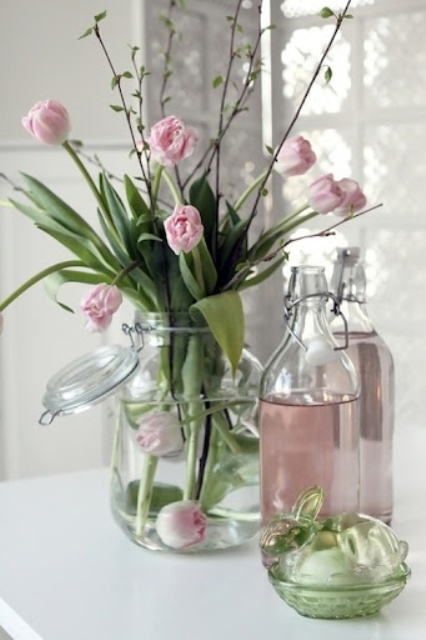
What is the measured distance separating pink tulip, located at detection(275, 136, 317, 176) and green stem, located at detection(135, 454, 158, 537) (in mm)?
333

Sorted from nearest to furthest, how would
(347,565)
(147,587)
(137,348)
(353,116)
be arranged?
1. (347,565)
2. (147,587)
3. (137,348)
4. (353,116)

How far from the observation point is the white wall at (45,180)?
2359 millimetres

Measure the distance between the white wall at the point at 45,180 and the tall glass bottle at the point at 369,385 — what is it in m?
1.39

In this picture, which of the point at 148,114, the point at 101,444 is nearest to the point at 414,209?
the point at 148,114

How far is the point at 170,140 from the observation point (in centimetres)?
97

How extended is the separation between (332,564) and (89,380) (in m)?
0.33

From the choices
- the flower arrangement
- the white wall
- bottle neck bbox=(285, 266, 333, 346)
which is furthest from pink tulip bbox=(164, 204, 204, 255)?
the white wall

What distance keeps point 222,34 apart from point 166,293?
202cm

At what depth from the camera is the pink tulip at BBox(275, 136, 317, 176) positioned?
1018mm

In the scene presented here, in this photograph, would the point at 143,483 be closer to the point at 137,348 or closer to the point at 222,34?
the point at 137,348

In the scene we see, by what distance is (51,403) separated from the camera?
1.03 meters

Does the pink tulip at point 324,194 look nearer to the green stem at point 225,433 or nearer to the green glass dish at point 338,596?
the green stem at point 225,433

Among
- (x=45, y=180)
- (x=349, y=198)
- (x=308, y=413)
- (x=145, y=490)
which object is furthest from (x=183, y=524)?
(x=45, y=180)

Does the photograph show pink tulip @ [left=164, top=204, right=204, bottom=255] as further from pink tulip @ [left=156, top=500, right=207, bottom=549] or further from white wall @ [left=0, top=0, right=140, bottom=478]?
white wall @ [left=0, top=0, right=140, bottom=478]
